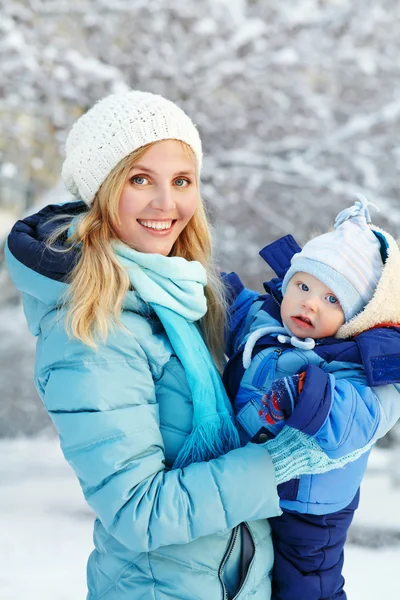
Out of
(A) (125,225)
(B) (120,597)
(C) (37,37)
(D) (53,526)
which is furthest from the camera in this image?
(C) (37,37)

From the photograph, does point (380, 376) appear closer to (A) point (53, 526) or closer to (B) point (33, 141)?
(A) point (53, 526)

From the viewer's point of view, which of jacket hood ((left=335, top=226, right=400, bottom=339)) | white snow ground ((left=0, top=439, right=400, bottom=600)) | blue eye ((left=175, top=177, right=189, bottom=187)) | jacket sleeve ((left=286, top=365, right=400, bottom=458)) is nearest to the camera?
jacket sleeve ((left=286, top=365, right=400, bottom=458))

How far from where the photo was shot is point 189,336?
1558 mm

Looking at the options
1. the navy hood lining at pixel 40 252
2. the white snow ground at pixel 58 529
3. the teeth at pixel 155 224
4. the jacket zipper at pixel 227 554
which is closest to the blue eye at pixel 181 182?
the teeth at pixel 155 224

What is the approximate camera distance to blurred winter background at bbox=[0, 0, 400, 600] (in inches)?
217

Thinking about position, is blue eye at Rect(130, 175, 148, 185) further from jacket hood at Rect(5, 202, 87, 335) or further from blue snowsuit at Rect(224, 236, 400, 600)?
blue snowsuit at Rect(224, 236, 400, 600)

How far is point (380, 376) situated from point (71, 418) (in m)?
0.66

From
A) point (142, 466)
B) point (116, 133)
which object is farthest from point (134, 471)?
point (116, 133)

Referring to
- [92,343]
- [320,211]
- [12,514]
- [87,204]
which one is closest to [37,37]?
[320,211]

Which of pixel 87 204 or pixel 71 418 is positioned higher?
pixel 87 204

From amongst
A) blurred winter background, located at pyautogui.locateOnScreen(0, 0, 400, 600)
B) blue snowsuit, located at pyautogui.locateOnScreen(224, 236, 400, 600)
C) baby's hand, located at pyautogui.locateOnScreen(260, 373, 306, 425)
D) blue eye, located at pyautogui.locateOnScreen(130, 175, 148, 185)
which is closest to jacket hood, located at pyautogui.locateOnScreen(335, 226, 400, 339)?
blue snowsuit, located at pyautogui.locateOnScreen(224, 236, 400, 600)

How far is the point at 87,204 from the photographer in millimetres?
1719

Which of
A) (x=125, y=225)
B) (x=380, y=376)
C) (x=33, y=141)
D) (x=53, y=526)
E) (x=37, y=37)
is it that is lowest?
(x=53, y=526)

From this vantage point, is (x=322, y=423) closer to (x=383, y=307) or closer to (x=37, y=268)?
(x=383, y=307)
